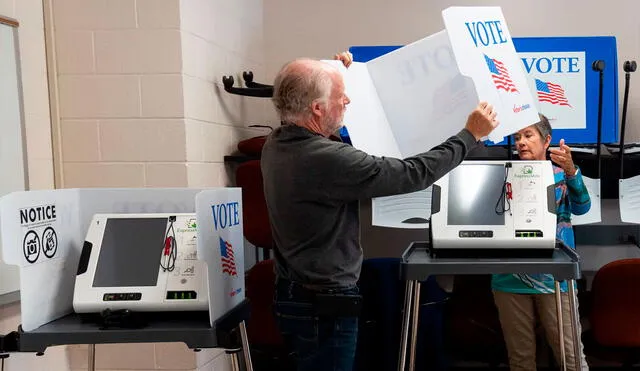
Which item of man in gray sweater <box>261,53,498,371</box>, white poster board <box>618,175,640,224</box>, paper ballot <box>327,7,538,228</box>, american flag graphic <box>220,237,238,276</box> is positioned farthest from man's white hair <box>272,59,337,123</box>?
white poster board <box>618,175,640,224</box>

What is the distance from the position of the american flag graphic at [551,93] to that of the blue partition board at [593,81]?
A: 0.36 feet

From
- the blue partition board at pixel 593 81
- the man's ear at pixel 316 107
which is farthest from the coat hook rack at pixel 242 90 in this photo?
the blue partition board at pixel 593 81

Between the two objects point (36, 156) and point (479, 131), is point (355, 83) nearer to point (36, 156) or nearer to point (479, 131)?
point (479, 131)

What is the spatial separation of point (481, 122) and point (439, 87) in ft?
0.86

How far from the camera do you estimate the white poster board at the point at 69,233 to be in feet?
5.18

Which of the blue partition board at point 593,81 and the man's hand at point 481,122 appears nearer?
the man's hand at point 481,122

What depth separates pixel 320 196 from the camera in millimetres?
1649

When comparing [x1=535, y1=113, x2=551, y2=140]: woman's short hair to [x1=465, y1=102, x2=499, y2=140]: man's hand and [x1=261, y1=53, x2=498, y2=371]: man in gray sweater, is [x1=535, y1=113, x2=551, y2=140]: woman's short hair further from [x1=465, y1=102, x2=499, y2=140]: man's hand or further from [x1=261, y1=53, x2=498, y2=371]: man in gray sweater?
[x1=261, y1=53, x2=498, y2=371]: man in gray sweater

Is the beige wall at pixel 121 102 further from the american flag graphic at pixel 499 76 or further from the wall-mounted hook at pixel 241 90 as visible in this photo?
the american flag graphic at pixel 499 76

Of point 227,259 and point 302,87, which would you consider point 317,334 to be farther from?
point 302,87

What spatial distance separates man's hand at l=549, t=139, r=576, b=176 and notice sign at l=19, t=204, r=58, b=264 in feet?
5.57

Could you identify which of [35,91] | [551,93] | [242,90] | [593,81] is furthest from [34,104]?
[593,81]

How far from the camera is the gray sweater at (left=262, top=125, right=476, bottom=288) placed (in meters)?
1.63

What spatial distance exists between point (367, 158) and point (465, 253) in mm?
589
